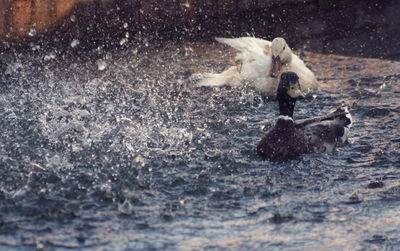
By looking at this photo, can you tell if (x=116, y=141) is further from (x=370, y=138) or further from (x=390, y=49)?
(x=390, y=49)

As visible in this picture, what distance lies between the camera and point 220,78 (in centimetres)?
702

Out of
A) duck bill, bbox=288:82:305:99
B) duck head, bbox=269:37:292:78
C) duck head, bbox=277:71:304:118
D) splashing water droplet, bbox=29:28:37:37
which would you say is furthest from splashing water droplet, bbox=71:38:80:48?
duck bill, bbox=288:82:305:99

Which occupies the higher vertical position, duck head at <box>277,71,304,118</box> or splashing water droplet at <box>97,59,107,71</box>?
splashing water droplet at <box>97,59,107,71</box>

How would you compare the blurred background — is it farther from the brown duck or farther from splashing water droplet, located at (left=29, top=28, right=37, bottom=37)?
the brown duck

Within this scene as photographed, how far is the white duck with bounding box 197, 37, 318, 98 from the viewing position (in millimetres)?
6617

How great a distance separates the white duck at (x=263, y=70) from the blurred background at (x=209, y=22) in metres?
1.51

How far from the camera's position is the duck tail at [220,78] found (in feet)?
22.6

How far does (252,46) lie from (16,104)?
9.02 ft

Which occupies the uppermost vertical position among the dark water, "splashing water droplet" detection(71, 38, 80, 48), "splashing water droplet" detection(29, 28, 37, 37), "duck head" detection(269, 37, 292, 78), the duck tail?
"splashing water droplet" detection(29, 28, 37, 37)

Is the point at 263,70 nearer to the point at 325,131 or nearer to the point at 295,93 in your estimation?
the point at 295,93

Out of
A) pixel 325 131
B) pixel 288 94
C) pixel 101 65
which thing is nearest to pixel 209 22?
pixel 101 65

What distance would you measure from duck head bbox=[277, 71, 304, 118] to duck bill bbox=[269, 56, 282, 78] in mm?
1216

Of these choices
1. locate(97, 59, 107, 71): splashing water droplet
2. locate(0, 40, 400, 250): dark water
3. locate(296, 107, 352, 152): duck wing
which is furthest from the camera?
locate(97, 59, 107, 71): splashing water droplet

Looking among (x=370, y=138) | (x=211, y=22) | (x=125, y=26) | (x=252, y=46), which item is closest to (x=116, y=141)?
(x=370, y=138)
